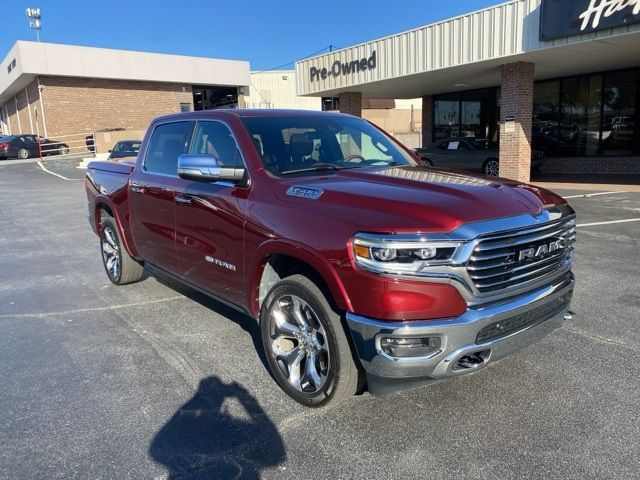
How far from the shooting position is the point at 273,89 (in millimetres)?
45594

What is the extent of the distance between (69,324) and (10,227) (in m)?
7.10

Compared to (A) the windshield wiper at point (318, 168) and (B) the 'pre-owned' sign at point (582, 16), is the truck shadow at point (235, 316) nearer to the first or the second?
(A) the windshield wiper at point (318, 168)

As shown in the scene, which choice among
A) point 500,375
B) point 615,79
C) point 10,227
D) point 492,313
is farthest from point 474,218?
point 615,79

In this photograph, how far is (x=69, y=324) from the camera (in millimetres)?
4945

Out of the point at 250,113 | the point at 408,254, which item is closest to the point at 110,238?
the point at 250,113

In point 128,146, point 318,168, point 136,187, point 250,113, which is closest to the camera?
point 318,168


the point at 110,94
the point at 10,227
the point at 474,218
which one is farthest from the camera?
the point at 110,94

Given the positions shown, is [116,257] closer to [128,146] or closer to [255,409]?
[255,409]

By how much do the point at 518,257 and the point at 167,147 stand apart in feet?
11.1

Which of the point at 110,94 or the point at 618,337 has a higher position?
the point at 110,94

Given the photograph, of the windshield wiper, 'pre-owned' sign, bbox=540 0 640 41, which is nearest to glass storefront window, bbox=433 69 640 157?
'pre-owned' sign, bbox=540 0 640 41

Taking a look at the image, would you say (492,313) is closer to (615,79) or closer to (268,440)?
(268,440)

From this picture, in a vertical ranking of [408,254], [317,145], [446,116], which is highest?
[446,116]

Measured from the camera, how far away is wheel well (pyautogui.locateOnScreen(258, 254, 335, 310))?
10.6 ft
